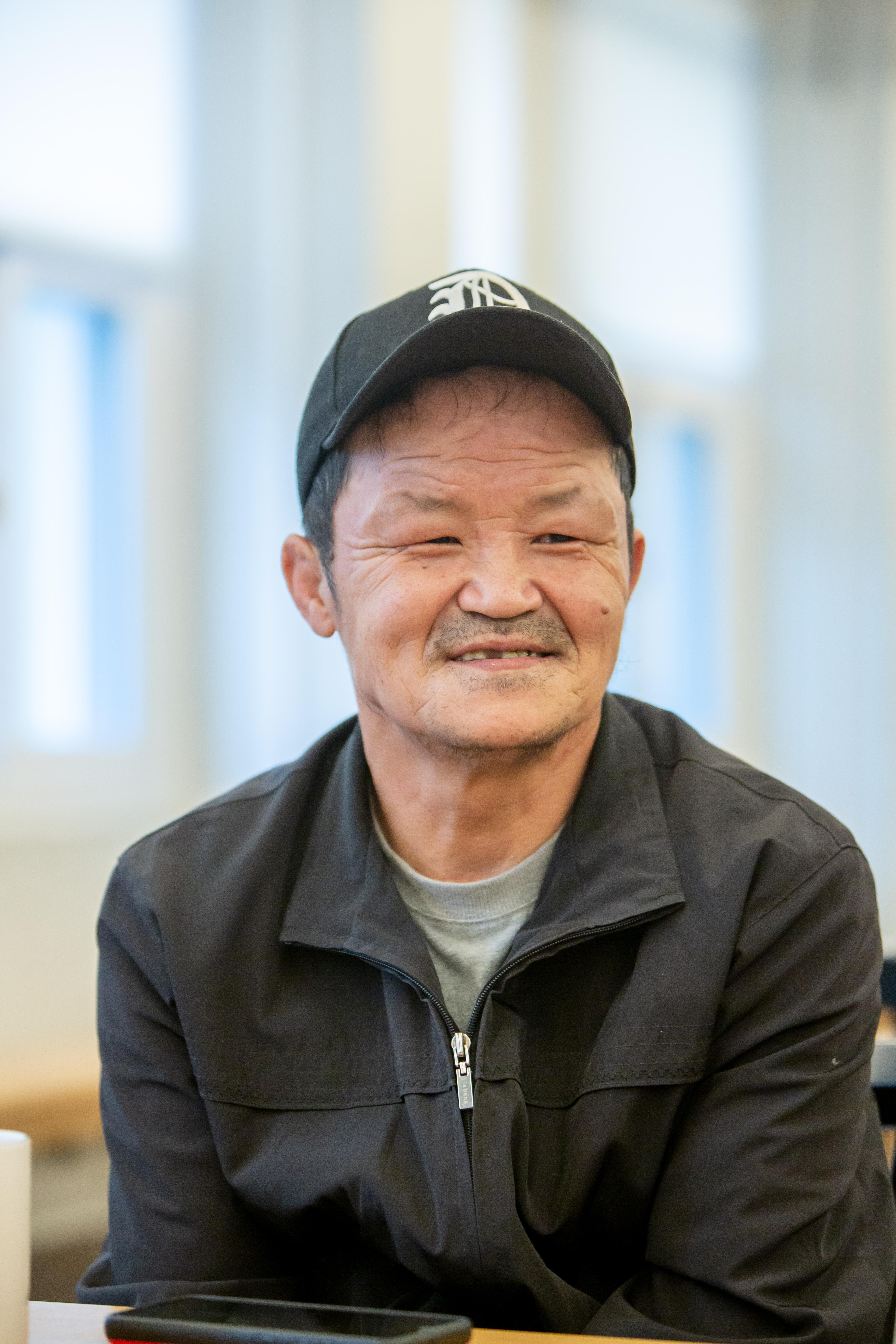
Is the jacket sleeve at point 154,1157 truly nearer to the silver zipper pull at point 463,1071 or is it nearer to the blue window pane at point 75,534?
the silver zipper pull at point 463,1071

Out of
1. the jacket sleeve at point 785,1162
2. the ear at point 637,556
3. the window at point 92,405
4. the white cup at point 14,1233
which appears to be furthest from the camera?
the window at point 92,405

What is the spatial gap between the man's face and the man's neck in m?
0.05

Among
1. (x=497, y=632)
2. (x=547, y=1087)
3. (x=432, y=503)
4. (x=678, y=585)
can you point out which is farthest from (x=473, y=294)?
(x=678, y=585)

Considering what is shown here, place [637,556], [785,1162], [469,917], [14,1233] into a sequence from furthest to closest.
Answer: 1. [637,556]
2. [469,917]
3. [785,1162]
4. [14,1233]

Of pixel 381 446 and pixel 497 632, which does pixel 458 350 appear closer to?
pixel 381 446

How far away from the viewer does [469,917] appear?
48.1 inches

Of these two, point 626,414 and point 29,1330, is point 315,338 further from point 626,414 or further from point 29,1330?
point 29,1330

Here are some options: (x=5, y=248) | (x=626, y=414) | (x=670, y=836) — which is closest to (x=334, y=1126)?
(x=670, y=836)

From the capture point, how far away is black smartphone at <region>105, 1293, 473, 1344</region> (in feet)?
2.34

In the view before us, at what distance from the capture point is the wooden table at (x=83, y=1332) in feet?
2.48

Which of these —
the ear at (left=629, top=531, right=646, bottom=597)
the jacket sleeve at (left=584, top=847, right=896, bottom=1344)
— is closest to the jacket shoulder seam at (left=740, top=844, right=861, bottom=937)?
the jacket sleeve at (left=584, top=847, right=896, bottom=1344)

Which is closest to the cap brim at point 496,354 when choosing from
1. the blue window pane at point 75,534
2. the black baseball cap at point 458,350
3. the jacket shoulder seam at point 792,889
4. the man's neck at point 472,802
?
the black baseball cap at point 458,350

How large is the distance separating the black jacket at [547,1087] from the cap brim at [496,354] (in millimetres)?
363

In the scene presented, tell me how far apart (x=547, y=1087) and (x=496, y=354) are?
0.61 metres
